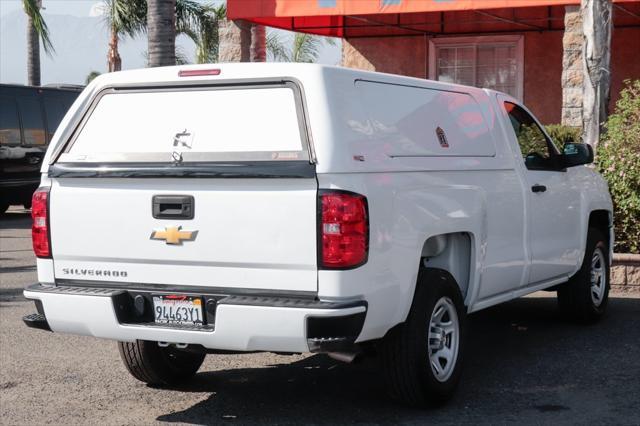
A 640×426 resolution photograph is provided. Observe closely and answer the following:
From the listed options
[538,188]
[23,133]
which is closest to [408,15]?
[23,133]

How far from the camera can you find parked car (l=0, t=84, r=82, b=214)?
1941 cm

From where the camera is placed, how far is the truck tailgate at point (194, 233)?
556 cm

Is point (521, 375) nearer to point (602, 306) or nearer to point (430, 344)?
point (430, 344)

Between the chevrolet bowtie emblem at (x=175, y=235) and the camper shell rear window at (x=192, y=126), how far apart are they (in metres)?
0.37

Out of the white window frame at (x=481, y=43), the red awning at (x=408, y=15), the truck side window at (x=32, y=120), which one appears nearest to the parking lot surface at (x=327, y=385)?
the red awning at (x=408, y=15)

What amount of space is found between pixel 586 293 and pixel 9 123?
524 inches

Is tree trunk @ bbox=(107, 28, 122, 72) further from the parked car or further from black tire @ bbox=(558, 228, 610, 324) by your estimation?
black tire @ bbox=(558, 228, 610, 324)

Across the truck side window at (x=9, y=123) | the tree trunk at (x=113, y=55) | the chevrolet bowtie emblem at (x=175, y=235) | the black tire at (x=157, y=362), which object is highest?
the tree trunk at (x=113, y=55)

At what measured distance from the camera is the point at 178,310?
19.1 feet

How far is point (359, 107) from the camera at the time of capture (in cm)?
585

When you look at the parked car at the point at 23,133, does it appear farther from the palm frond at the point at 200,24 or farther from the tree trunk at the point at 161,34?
the palm frond at the point at 200,24

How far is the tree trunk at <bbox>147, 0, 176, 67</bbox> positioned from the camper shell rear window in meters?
10.4

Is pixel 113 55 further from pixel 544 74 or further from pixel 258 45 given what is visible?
pixel 544 74

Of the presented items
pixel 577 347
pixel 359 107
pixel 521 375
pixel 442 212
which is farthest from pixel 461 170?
pixel 577 347
